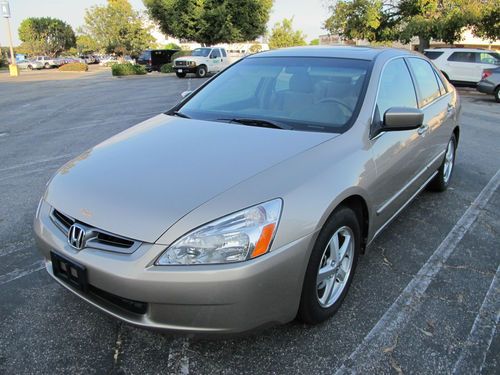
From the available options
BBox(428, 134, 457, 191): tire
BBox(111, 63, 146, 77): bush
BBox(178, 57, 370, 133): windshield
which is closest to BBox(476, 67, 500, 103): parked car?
BBox(428, 134, 457, 191): tire

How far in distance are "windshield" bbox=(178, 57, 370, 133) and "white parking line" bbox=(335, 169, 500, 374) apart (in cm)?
122

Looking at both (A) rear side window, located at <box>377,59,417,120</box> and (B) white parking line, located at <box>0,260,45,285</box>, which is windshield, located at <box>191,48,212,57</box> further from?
(B) white parking line, located at <box>0,260,45,285</box>

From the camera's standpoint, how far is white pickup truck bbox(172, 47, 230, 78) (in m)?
24.2

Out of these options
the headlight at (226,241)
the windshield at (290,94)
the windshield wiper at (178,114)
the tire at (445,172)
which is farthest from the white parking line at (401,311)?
the windshield wiper at (178,114)

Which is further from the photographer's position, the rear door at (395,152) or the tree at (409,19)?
the tree at (409,19)

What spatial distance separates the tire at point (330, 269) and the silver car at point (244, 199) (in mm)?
10

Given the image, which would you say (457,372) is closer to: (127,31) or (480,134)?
(480,134)

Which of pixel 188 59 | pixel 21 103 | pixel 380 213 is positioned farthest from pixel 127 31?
pixel 380 213

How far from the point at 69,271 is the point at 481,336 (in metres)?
2.37

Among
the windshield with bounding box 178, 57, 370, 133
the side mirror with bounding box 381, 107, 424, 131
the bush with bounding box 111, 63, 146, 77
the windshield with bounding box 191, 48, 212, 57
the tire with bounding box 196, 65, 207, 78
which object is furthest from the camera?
the bush with bounding box 111, 63, 146, 77

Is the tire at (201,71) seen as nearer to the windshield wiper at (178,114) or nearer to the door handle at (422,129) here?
the windshield wiper at (178,114)

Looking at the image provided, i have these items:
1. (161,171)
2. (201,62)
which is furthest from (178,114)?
(201,62)

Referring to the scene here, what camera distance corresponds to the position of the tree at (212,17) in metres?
30.0

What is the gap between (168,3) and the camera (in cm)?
3056
